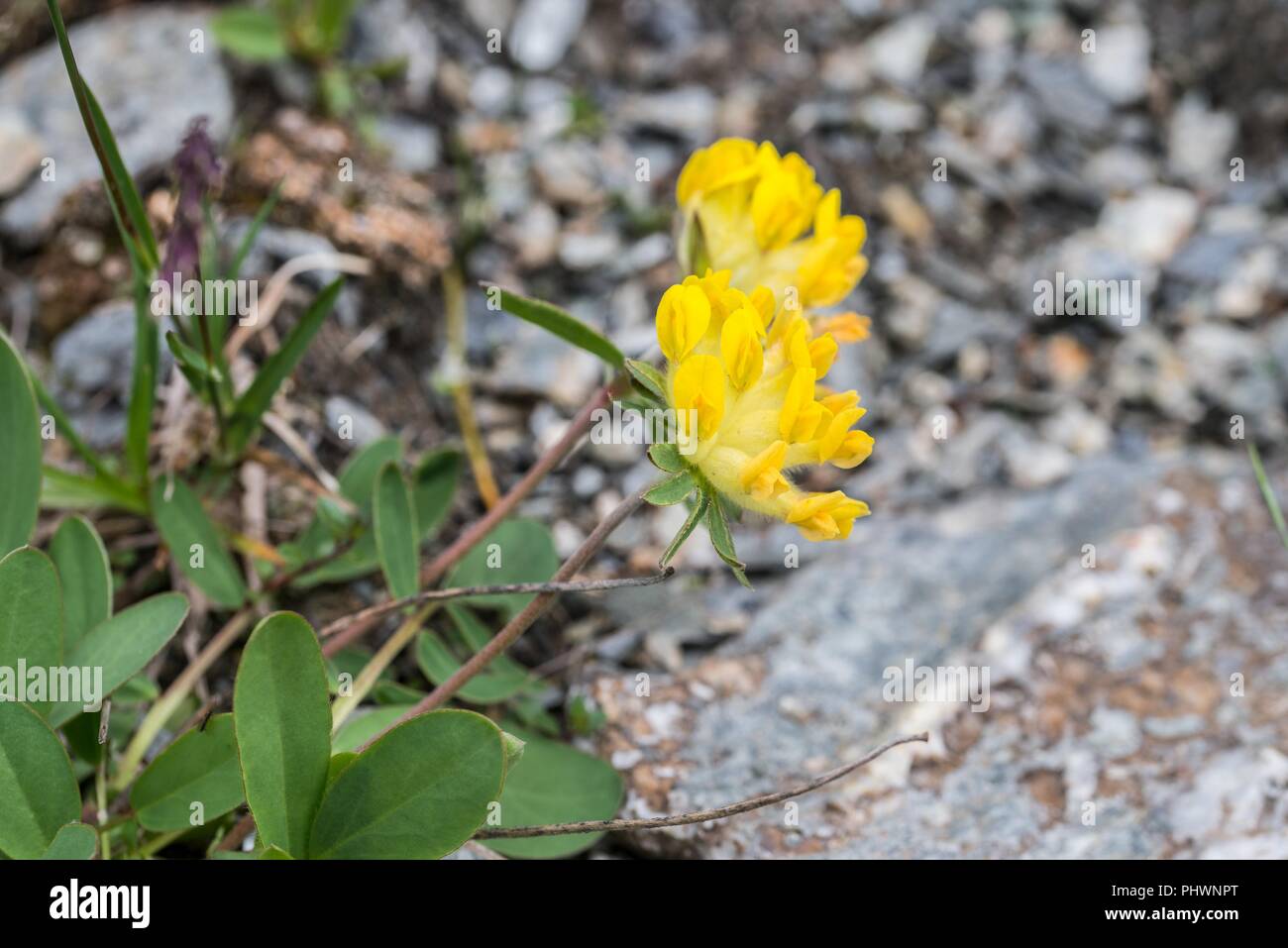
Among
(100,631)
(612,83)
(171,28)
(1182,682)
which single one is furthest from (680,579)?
(171,28)

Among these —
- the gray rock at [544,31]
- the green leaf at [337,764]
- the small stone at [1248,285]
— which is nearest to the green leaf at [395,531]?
the green leaf at [337,764]

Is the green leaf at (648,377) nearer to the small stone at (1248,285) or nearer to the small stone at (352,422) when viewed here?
the small stone at (352,422)

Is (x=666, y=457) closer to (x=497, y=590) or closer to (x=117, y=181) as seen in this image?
(x=497, y=590)

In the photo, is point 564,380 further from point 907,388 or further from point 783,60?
point 783,60

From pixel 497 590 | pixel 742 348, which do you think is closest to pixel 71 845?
pixel 497 590

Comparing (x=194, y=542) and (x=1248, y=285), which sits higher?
(x=1248, y=285)

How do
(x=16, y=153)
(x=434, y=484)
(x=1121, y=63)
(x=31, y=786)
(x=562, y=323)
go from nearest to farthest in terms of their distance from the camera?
(x=31, y=786) → (x=562, y=323) → (x=434, y=484) → (x=16, y=153) → (x=1121, y=63)
